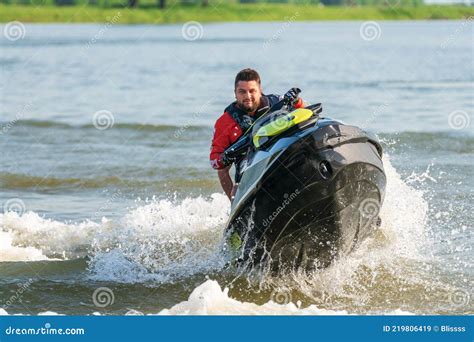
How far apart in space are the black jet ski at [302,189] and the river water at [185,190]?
39cm

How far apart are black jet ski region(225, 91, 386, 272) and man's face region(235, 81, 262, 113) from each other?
21 cm

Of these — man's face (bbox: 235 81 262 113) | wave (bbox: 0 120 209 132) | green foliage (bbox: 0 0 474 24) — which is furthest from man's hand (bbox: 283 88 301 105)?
green foliage (bbox: 0 0 474 24)

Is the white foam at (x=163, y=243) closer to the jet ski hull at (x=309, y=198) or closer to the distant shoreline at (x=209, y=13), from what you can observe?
the jet ski hull at (x=309, y=198)

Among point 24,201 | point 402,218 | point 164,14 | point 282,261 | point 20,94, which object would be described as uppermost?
point 164,14

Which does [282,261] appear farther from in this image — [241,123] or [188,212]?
[188,212]

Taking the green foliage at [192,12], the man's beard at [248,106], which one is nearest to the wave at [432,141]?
the man's beard at [248,106]

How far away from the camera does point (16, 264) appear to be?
9.16m

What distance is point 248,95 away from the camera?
772 cm

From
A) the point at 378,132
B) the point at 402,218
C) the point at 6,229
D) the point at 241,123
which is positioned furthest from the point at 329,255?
the point at 378,132

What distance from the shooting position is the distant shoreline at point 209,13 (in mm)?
60656

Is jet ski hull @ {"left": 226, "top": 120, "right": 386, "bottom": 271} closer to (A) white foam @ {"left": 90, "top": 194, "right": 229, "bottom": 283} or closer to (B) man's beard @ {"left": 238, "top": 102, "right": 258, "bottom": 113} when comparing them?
(B) man's beard @ {"left": 238, "top": 102, "right": 258, "bottom": 113}

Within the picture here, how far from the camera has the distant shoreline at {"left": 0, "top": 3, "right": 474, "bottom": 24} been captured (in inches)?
2388

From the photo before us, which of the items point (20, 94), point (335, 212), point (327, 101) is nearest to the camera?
point (335, 212)
